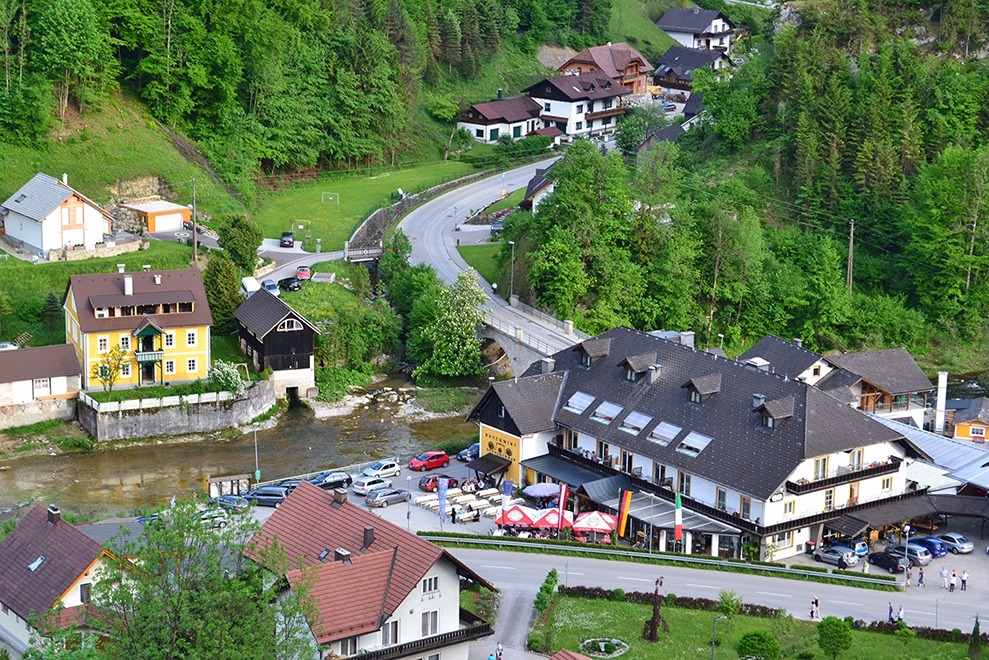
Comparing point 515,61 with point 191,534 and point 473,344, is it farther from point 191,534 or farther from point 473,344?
point 191,534

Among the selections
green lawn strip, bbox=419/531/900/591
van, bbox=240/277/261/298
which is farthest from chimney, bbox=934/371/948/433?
van, bbox=240/277/261/298

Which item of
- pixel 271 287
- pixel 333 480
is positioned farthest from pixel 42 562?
pixel 271 287

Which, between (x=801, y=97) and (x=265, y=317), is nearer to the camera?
(x=265, y=317)

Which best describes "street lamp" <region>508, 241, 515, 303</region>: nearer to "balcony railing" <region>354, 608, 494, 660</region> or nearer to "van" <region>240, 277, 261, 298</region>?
"van" <region>240, 277, 261, 298</region>

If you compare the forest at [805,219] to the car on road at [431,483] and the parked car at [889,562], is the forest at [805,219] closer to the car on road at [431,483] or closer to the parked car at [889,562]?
the car on road at [431,483]

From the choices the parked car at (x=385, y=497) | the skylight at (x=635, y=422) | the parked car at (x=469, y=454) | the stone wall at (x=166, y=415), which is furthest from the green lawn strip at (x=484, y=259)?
the parked car at (x=385, y=497)

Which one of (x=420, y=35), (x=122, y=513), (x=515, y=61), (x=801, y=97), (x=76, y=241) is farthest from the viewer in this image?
(x=515, y=61)

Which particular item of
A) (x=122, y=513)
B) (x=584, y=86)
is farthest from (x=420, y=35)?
(x=122, y=513)
